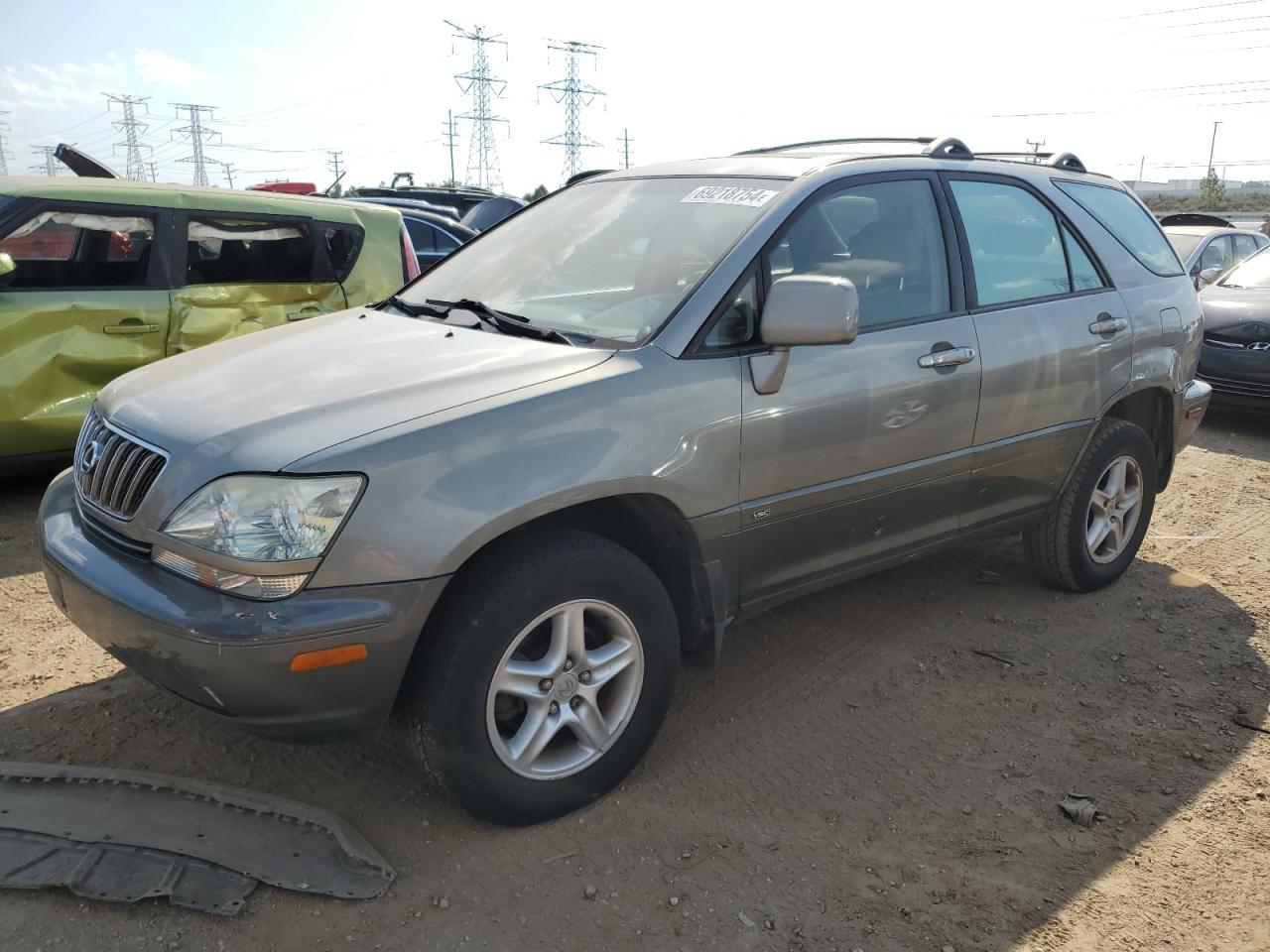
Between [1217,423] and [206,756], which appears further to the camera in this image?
[1217,423]

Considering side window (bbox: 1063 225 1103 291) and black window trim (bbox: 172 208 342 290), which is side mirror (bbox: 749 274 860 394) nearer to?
side window (bbox: 1063 225 1103 291)

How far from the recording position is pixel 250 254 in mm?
5895

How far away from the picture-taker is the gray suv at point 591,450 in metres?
2.36

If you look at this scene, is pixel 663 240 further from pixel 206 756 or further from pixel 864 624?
pixel 206 756

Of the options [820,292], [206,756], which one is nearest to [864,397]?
[820,292]

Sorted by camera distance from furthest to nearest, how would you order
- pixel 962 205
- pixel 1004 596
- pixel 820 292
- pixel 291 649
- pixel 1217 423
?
pixel 1217 423, pixel 1004 596, pixel 962 205, pixel 820 292, pixel 291 649

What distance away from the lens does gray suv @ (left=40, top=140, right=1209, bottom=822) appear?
2361 mm

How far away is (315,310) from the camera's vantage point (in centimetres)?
606

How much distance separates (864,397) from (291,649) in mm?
1904

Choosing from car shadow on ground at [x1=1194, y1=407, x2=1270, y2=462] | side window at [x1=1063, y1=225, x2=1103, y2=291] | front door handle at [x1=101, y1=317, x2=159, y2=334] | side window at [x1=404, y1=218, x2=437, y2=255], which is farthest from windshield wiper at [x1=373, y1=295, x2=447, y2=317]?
car shadow on ground at [x1=1194, y1=407, x2=1270, y2=462]

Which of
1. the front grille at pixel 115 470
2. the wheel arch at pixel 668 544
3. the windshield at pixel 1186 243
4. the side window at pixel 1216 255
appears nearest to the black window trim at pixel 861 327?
the wheel arch at pixel 668 544

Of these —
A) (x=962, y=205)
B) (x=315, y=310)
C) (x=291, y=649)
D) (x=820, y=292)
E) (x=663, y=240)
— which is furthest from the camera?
(x=315, y=310)

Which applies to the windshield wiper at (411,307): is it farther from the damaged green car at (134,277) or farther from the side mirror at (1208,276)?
the side mirror at (1208,276)

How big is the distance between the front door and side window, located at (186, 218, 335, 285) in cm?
378
